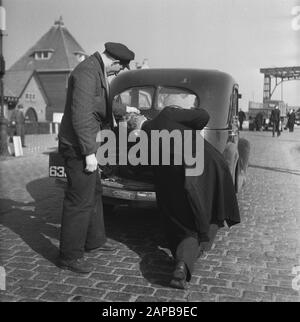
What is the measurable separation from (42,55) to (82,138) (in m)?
51.3

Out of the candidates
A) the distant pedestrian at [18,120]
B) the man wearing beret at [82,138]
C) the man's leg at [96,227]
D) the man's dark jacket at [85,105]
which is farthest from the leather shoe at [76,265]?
the distant pedestrian at [18,120]

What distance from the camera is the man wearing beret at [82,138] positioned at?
3689mm

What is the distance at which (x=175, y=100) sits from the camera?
603 cm

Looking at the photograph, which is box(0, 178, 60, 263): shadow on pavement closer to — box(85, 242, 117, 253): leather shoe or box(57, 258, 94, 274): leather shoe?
box(57, 258, 94, 274): leather shoe

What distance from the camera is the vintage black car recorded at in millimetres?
5305

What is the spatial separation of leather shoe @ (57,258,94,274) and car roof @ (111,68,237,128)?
2.66 m

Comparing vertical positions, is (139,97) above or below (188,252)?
above

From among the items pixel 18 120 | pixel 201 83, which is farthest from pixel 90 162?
pixel 18 120

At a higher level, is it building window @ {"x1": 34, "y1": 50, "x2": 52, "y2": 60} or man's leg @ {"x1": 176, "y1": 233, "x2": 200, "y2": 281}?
building window @ {"x1": 34, "y1": 50, "x2": 52, "y2": 60}

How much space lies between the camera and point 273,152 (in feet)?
51.9

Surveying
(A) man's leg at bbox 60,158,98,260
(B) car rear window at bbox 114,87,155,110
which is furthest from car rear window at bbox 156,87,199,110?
(A) man's leg at bbox 60,158,98,260

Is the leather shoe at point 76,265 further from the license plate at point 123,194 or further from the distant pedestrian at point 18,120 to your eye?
A: the distant pedestrian at point 18,120

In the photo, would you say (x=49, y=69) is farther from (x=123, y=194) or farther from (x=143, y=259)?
(x=143, y=259)
